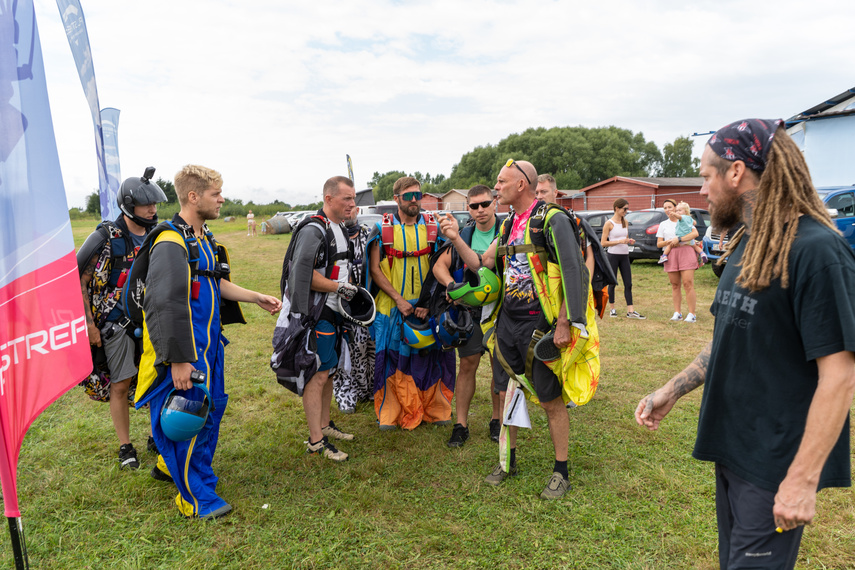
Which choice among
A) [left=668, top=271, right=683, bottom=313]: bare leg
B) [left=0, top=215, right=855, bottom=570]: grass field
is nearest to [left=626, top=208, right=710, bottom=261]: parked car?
[left=668, top=271, right=683, bottom=313]: bare leg

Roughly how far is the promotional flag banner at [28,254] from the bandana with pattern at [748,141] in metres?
2.83

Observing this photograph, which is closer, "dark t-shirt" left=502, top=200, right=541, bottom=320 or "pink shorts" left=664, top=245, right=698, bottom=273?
"dark t-shirt" left=502, top=200, right=541, bottom=320

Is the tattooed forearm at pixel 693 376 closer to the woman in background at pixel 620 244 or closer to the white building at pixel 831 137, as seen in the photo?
the woman in background at pixel 620 244

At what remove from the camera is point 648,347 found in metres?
7.25

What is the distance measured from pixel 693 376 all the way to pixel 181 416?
2.81m

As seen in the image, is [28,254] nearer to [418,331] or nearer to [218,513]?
[218,513]

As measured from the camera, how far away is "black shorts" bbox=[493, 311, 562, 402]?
3527mm

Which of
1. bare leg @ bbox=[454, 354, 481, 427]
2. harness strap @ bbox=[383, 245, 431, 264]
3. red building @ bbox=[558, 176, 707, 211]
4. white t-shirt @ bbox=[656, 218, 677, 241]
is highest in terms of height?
red building @ bbox=[558, 176, 707, 211]

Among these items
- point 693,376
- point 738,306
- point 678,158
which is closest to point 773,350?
point 738,306

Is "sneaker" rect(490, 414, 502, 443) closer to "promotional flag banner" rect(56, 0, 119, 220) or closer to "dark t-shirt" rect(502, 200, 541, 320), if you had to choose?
"dark t-shirt" rect(502, 200, 541, 320)

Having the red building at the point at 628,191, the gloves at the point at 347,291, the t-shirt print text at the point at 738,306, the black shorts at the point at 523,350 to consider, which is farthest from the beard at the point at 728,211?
the red building at the point at 628,191

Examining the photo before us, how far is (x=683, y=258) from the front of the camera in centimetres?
852

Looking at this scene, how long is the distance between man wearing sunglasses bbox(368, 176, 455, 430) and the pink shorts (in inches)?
209

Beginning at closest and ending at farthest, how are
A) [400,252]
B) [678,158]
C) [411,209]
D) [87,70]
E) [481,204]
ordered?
[481,204], [411,209], [400,252], [87,70], [678,158]
